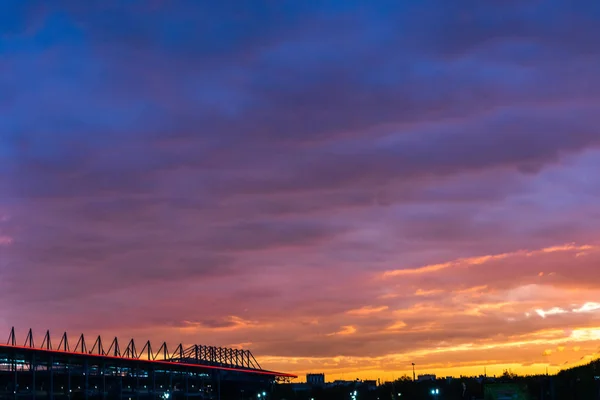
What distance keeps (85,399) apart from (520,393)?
4080 inches

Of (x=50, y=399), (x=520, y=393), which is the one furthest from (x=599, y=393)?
(x=50, y=399)

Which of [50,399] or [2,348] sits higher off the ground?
[2,348]

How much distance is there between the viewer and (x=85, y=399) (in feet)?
636

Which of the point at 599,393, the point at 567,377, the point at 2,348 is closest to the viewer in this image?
the point at 599,393

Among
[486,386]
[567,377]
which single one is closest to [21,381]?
[486,386]

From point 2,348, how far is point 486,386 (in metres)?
97.3

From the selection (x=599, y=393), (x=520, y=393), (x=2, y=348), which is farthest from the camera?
(x=2, y=348)

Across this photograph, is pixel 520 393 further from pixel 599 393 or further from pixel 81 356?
pixel 81 356

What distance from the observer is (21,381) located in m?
188

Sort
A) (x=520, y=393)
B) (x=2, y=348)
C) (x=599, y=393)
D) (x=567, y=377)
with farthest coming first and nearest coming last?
(x=567, y=377) < (x=2, y=348) < (x=520, y=393) < (x=599, y=393)

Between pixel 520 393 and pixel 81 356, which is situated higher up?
pixel 81 356

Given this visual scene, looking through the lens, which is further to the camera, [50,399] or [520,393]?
[50,399]

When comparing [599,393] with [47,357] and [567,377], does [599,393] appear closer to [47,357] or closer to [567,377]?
[567,377]

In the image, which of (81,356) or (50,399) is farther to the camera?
(81,356)
